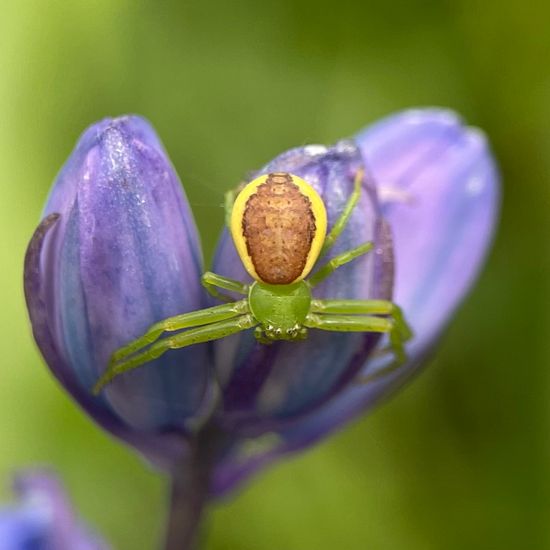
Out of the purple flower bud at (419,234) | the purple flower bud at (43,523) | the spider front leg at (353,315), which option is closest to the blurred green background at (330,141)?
the purple flower bud at (43,523)

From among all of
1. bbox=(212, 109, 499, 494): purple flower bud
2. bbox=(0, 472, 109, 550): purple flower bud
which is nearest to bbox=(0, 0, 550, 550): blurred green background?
bbox=(0, 472, 109, 550): purple flower bud

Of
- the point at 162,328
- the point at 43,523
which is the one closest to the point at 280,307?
the point at 162,328

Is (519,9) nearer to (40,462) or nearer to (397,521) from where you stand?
(397,521)

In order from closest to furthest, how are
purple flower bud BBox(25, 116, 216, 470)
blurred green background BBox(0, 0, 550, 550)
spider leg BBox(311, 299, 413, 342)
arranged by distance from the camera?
purple flower bud BBox(25, 116, 216, 470)
spider leg BBox(311, 299, 413, 342)
blurred green background BBox(0, 0, 550, 550)

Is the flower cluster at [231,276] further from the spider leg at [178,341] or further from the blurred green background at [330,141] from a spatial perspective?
the blurred green background at [330,141]

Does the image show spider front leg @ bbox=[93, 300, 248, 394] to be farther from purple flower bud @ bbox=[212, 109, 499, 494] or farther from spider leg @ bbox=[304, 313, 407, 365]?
purple flower bud @ bbox=[212, 109, 499, 494]
